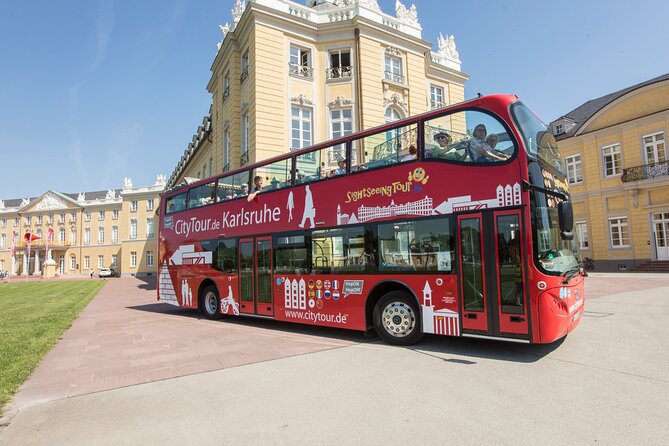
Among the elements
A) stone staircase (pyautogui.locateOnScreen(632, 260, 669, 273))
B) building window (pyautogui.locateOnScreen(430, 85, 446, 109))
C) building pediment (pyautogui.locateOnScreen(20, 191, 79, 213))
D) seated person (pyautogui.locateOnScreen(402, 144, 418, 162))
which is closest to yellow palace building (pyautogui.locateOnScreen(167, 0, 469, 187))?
building window (pyautogui.locateOnScreen(430, 85, 446, 109))

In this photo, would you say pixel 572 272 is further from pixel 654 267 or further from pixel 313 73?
pixel 654 267

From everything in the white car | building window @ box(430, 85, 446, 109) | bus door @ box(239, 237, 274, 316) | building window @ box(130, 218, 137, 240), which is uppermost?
building window @ box(430, 85, 446, 109)

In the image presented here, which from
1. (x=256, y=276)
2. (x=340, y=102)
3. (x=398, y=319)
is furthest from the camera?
(x=340, y=102)

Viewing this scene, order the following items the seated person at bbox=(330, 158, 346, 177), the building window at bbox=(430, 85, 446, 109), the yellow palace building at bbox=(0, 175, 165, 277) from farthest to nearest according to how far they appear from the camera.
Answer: the yellow palace building at bbox=(0, 175, 165, 277)
the building window at bbox=(430, 85, 446, 109)
the seated person at bbox=(330, 158, 346, 177)

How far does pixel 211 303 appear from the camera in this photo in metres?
11.8

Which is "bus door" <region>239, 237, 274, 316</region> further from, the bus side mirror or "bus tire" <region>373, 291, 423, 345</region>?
the bus side mirror

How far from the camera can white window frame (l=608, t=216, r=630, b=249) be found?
26359mm

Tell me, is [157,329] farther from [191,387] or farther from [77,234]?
[77,234]

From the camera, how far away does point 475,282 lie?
6.16 m

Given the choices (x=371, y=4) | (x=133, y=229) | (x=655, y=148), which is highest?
(x=371, y=4)

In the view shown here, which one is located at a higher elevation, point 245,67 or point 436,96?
point 245,67

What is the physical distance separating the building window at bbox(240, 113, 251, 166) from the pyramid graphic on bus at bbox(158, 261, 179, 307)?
7815 millimetres

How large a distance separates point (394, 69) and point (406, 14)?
4.20 m

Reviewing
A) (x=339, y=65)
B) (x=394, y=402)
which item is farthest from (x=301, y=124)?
(x=394, y=402)
